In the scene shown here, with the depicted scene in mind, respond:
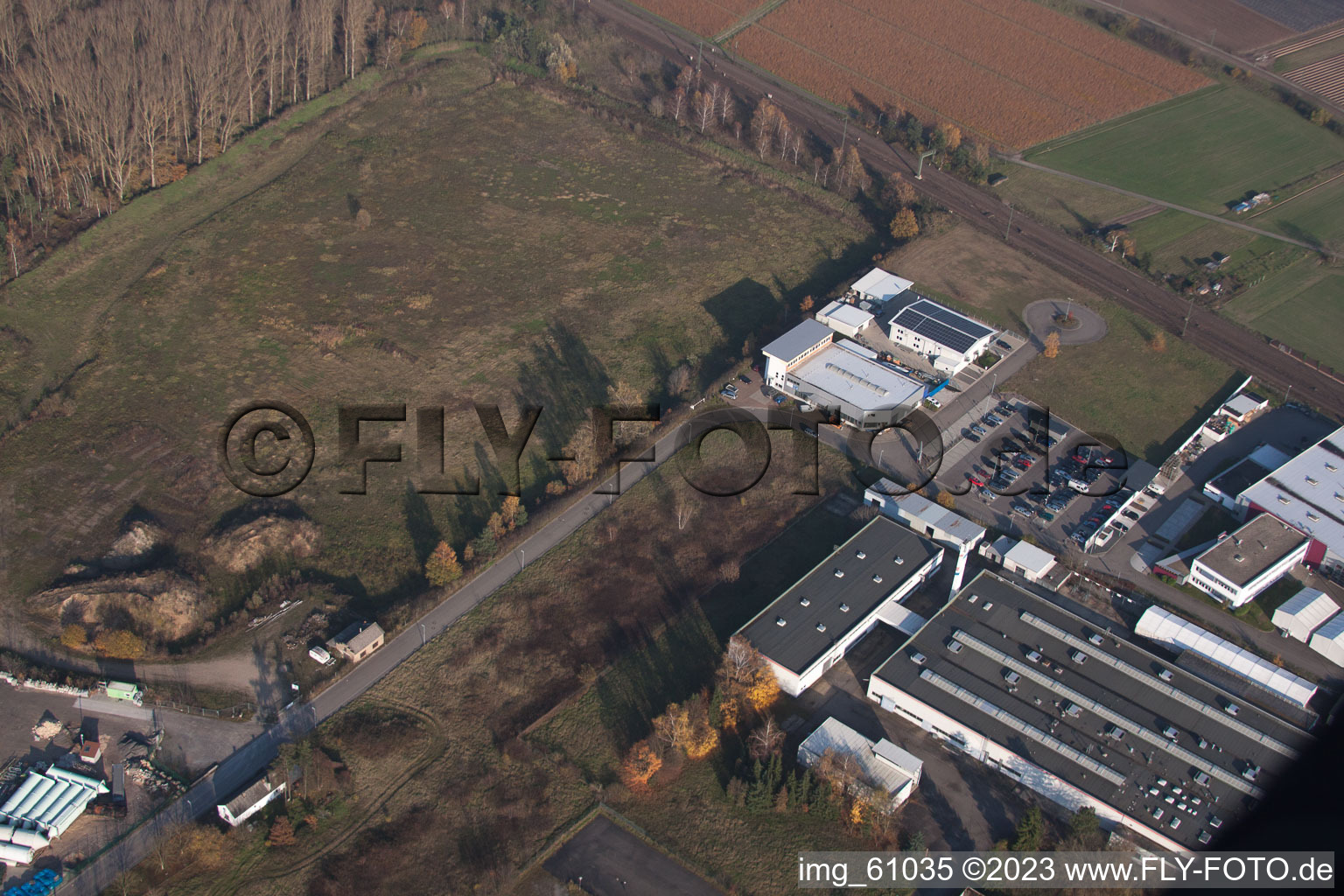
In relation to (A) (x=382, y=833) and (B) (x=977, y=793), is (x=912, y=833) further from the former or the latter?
(A) (x=382, y=833)

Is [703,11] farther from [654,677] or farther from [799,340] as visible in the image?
[654,677]

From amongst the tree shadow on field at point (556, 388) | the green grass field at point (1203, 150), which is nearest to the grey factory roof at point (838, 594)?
the tree shadow on field at point (556, 388)

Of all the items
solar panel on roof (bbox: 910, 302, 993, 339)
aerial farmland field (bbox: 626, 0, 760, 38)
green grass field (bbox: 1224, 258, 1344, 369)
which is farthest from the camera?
aerial farmland field (bbox: 626, 0, 760, 38)

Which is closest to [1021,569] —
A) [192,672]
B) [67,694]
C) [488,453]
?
[488,453]

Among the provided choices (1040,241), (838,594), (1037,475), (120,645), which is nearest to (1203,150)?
(1040,241)

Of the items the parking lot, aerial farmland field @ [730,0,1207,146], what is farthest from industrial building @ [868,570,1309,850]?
aerial farmland field @ [730,0,1207,146]

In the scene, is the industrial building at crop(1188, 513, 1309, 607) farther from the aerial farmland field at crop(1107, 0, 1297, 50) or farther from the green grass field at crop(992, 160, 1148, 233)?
the aerial farmland field at crop(1107, 0, 1297, 50)
